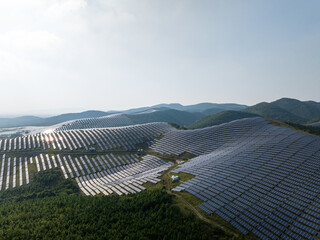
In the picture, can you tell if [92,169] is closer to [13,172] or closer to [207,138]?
[13,172]

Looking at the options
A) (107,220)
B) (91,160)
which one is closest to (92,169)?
(91,160)

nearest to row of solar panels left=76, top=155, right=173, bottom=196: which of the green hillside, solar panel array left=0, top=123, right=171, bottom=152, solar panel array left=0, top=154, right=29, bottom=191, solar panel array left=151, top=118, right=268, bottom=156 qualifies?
the green hillside

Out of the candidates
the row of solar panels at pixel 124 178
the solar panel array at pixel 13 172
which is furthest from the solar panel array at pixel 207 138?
the solar panel array at pixel 13 172

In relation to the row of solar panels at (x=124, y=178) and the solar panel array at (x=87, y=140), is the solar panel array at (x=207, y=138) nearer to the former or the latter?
the row of solar panels at (x=124, y=178)

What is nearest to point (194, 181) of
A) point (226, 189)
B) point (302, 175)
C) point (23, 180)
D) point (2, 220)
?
point (226, 189)

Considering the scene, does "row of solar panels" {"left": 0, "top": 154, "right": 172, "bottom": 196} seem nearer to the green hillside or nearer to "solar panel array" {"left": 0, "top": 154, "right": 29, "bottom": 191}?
"solar panel array" {"left": 0, "top": 154, "right": 29, "bottom": 191}

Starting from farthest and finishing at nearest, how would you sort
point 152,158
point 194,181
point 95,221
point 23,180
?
point 152,158 < point 23,180 < point 194,181 < point 95,221

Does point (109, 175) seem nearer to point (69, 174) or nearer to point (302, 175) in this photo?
point (69, 174)
